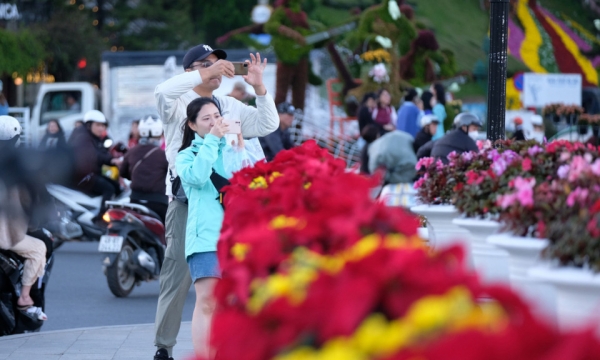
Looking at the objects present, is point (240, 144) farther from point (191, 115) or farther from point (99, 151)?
point (99, 151)

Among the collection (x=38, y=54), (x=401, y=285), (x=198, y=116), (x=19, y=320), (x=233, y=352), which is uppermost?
(x=38, y=54)

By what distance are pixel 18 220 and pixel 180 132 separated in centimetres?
160

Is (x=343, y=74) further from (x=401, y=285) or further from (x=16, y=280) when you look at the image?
(x=401, y=285)

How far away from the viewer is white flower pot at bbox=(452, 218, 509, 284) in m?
4.16

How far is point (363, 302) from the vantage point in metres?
1.89

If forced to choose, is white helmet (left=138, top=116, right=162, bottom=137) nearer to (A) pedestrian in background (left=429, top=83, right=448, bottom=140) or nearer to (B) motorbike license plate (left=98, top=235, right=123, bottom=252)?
(B) motorbike license plate (left=98, top=235, right=123, bottom=252)

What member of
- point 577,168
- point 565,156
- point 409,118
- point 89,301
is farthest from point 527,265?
point 409,118

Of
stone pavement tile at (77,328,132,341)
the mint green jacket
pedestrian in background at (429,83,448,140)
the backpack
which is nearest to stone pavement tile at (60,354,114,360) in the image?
stone pavement tile at (77,328,132,341)

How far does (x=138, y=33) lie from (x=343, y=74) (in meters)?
20.8

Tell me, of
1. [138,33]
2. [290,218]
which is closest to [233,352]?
[290,218]

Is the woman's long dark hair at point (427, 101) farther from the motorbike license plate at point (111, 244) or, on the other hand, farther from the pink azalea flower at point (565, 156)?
the pink azalea flower at point (565, 156)

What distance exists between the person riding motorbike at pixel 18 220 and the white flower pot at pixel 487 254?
8.15 ft

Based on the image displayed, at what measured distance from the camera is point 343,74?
2223cm

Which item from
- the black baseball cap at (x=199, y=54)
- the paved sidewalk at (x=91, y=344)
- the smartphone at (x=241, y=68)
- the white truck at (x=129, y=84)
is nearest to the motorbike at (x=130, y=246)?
the paved sidewalk at (x=91, y=344)
